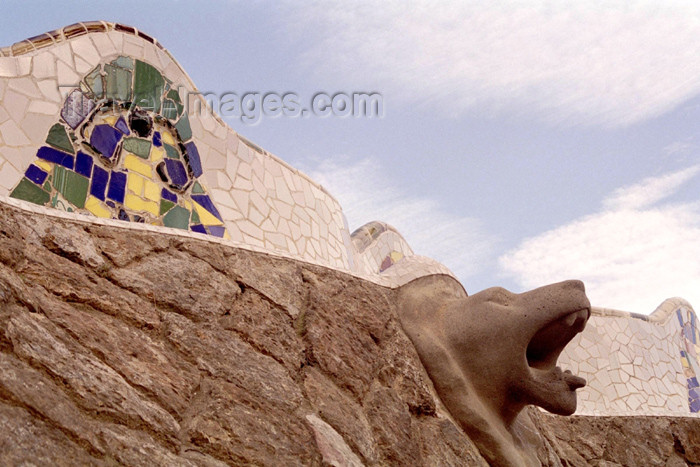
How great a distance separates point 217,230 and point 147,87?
0.87 metres

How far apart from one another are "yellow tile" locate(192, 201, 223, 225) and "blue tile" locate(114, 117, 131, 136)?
52cm

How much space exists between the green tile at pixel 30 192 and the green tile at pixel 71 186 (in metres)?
0.08

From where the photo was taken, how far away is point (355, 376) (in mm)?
3152

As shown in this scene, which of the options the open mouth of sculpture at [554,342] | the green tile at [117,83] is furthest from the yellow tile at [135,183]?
the open mouth of sculpture at [554,342]

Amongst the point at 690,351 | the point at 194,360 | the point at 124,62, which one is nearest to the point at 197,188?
the point at 124,62

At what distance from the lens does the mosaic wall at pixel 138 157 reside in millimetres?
3605

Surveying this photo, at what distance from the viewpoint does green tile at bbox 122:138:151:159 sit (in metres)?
4.01

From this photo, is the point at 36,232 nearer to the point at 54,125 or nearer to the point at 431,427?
the point at 54,125

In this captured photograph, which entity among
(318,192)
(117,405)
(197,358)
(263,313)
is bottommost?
(117,405)

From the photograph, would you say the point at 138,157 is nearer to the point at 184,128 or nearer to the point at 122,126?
the point at 122,126

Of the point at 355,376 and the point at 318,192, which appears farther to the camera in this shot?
the point at 318,192

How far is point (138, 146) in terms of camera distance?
4066 millimetres

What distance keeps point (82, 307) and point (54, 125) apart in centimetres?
149

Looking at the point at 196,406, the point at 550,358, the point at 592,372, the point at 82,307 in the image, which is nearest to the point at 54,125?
the point at 82,307
